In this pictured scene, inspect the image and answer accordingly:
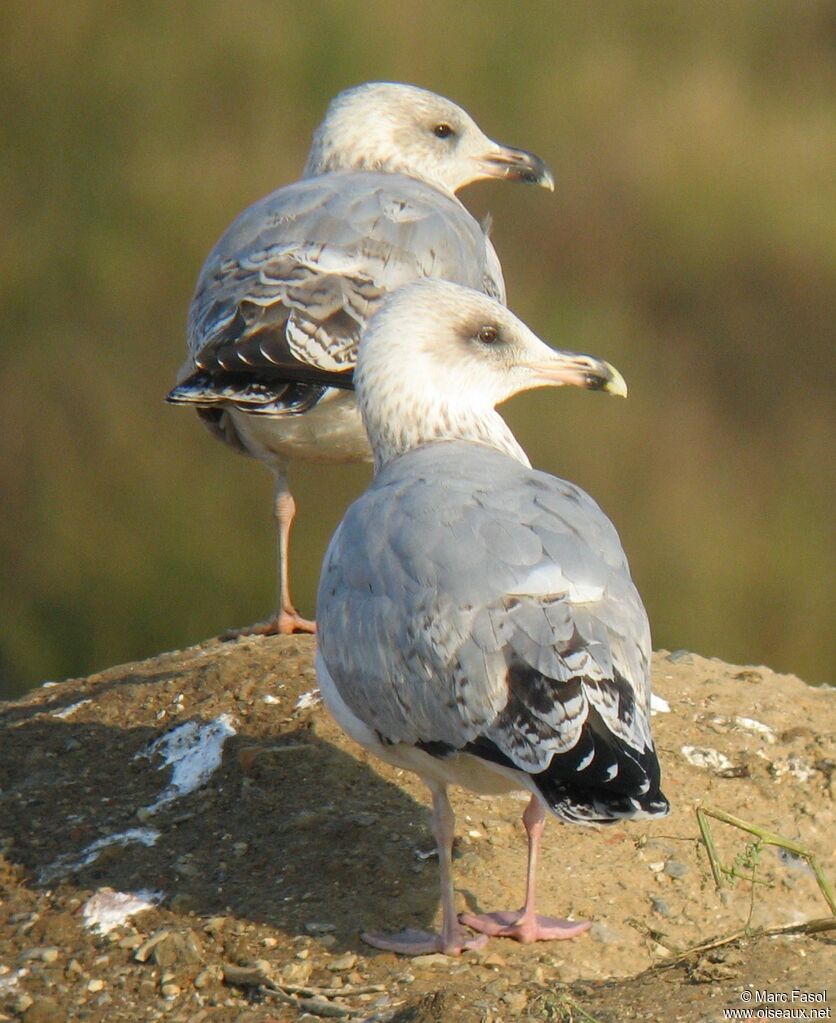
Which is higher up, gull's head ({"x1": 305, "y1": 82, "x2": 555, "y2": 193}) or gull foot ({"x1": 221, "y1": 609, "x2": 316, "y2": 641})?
gull's head ({"x1": 305, "y1": 82, "x2": 555, "y2": 193})

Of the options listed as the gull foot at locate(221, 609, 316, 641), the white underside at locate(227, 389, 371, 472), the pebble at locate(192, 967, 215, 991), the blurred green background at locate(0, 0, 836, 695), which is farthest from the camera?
the blurred green background at locate(0, 0, 836, 695)

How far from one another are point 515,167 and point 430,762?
3.35 metres

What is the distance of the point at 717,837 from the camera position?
449 centimetres

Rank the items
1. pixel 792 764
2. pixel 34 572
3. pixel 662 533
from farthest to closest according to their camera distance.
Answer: pixel 34 572 < pixel 662 533 < pixel 792 764

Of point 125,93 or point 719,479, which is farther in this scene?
point 125,93

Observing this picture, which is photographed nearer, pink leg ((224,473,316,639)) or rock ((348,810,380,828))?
rock ((348,810,380,828))

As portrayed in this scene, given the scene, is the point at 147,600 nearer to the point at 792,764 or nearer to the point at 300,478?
the point at 300,478

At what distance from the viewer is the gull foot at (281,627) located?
5.67m

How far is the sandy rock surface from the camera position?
3.79 meters

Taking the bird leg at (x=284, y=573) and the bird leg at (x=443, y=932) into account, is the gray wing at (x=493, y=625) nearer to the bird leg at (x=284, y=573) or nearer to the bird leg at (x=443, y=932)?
the bird leg at (x=443, y=932)

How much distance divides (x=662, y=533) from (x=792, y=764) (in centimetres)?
285

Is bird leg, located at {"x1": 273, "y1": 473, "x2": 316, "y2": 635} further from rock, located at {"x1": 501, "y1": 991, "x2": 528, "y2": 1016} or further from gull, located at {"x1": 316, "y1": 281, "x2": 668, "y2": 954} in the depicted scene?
rock, located at {"x1": 501, "y1": 991, "x2": 528, "y2": 1016}

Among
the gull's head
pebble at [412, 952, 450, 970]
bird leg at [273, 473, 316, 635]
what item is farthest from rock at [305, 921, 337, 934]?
the gull's head

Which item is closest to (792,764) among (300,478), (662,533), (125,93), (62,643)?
(662,533)
